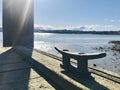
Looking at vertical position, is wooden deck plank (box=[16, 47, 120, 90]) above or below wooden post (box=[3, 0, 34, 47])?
below

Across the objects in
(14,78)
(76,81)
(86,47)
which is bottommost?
(86,47)

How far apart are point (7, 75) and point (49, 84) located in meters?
1.52

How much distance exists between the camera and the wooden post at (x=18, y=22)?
52.6 feet

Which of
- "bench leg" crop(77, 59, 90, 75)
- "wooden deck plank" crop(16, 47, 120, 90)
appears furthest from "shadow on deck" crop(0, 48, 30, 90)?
"bench leg" crop(77, 59, 90, 75)

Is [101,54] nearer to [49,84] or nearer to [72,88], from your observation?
[72,88]

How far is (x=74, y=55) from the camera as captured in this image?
4.86m

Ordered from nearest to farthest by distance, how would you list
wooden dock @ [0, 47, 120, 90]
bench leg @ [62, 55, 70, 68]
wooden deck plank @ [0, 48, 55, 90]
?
wooden dock @ [0, 47, 120, 90] → wooden deck plank @ [0, 48, 55, 90] → bench leg @ [62, 55, 70, 68]

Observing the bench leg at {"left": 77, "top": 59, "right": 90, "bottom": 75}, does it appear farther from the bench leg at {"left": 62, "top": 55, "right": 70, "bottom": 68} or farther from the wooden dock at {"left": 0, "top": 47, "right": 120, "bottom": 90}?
the bench leg at {"left": 62, "top": 55, "right": 70, "bottom": 68}

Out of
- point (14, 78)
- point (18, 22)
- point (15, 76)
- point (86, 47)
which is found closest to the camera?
point (14, 78)

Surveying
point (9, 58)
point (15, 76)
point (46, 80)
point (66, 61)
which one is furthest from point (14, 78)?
point (9, 58)

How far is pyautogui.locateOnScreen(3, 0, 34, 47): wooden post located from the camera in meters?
16.0

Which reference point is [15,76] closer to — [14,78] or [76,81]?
[14,78]

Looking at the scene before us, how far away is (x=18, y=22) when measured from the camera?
53.3ft

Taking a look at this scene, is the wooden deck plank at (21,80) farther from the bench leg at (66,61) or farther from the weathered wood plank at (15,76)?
the bench leg at (66,61)
